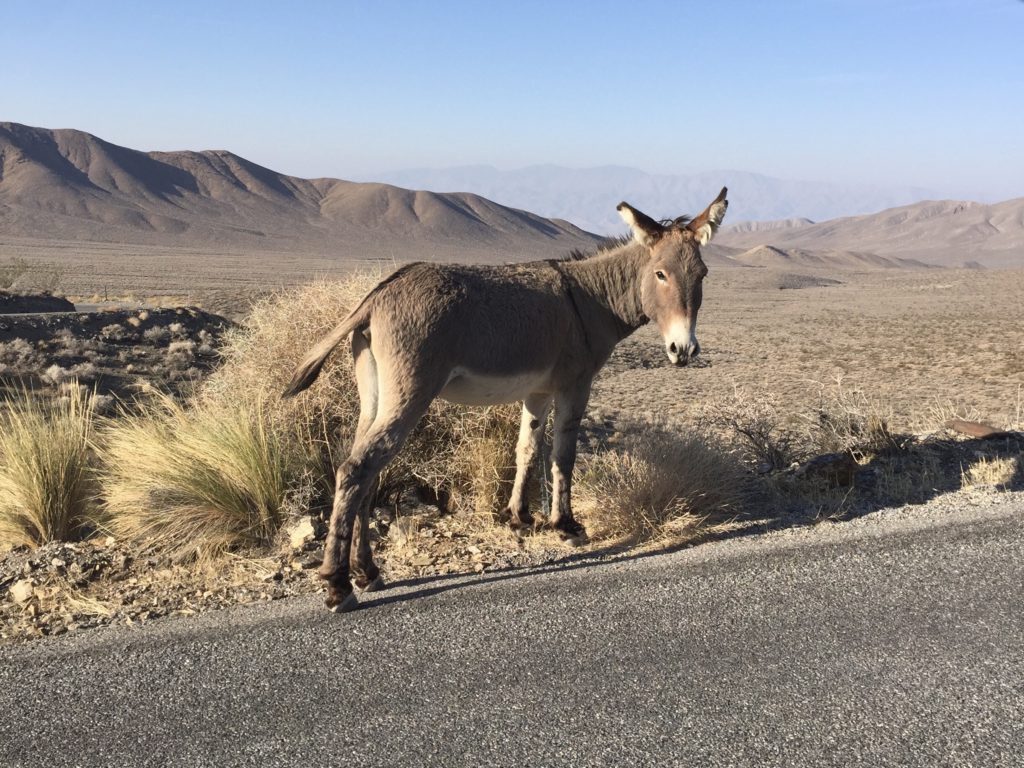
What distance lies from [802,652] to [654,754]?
1166 mm

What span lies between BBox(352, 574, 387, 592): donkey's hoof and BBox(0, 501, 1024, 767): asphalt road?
11cm

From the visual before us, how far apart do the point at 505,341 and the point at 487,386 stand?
29 centimetres

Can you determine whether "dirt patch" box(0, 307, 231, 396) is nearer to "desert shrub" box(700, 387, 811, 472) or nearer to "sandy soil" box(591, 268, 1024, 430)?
"sandy soil" box(591, 268, 1024, 430)

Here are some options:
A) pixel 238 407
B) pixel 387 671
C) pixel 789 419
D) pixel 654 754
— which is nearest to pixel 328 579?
pixel 387 671

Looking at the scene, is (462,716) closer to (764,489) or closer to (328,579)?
(328,579)

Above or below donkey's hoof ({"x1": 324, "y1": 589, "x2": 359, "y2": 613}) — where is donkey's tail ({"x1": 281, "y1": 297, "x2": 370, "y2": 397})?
above

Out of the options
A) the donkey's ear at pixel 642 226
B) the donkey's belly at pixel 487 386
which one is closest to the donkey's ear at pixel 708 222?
the donkey's ear at pixel 642 226

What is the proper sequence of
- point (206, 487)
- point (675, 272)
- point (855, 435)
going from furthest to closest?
point (855, 435) < point (206, 487) < point (675, 272)

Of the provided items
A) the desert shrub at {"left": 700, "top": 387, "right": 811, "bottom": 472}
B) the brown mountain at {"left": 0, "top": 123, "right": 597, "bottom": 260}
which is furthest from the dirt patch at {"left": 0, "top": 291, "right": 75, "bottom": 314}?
the brown mountain at {"left": 0, "top": 123, "right": 597, "bottom": 260}

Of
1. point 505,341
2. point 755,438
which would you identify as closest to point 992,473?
point 755,438

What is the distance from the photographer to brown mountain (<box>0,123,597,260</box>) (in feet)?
353

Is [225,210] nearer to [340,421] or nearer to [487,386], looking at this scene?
[340,421]

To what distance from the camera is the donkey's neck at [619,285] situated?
630 centimetres

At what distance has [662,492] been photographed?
21.1 feet
